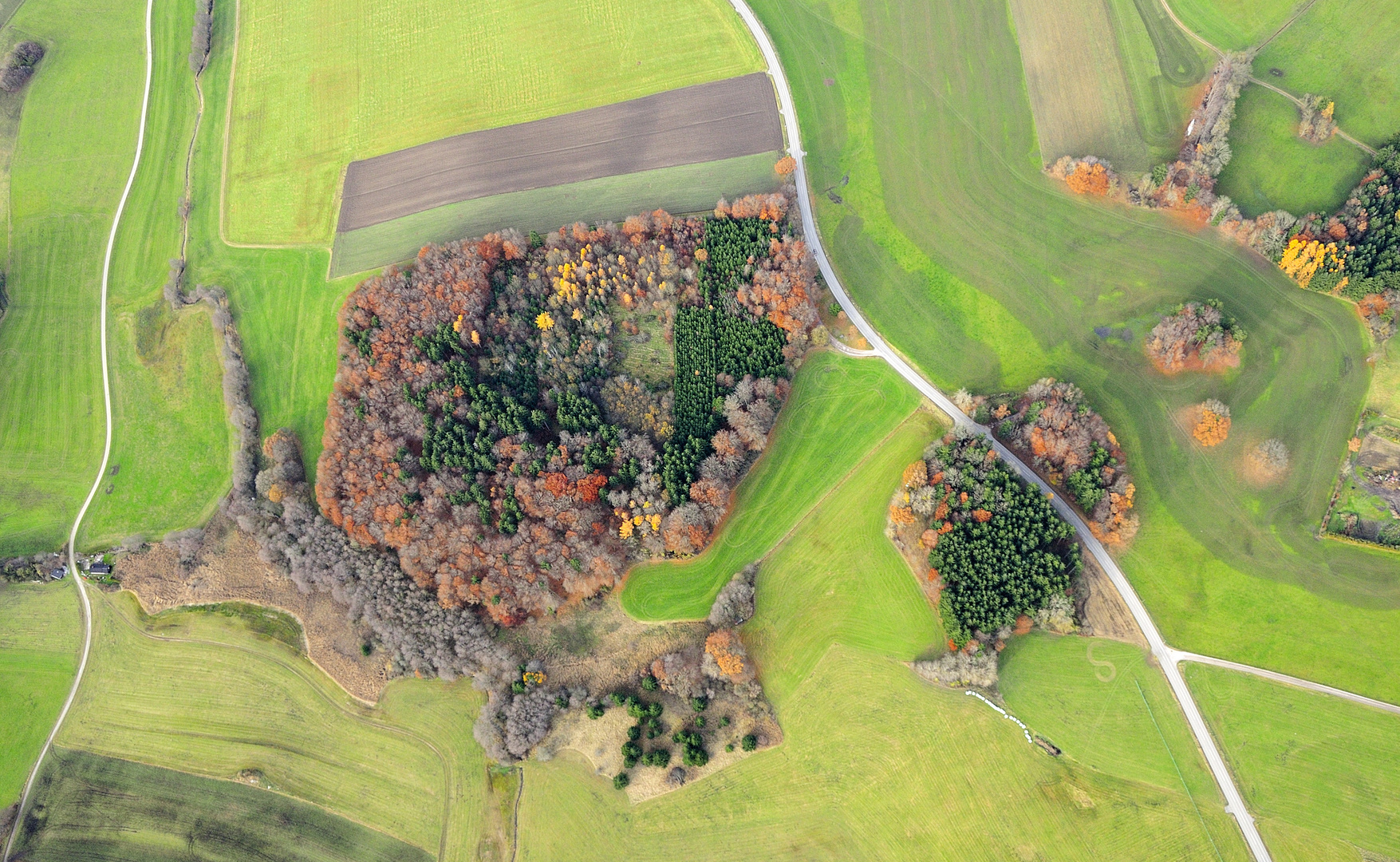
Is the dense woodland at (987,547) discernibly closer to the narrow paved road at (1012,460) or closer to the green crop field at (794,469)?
the narrow paved road at (1012,460)

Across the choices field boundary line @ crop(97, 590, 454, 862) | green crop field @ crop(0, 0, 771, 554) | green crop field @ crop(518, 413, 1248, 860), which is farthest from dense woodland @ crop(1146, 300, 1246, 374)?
field boundary line @ crop(97, 590, 454, 862)

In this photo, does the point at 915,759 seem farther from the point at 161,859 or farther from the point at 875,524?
the point at 161,859

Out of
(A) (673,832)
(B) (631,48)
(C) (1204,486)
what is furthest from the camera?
(B) (631,48)

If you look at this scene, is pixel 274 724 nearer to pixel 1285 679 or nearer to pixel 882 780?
pixel 882 780

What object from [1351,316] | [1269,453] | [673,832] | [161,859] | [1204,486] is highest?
[1351,316]

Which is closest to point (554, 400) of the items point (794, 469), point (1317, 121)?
point (794, 469)

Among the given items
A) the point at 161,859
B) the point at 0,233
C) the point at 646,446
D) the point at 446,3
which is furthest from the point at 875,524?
the point at 0,233
